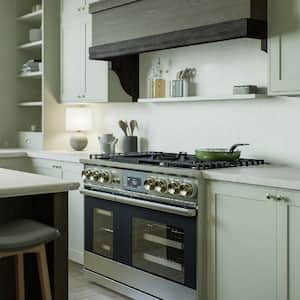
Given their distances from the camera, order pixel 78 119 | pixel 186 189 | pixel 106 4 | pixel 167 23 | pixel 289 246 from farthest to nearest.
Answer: pixel 78 119, pixel 106 4, pixel 167 23, pixel 186 189, pixel 289 246

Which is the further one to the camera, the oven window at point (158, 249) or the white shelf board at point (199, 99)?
the white shelf board at point (199, 99)

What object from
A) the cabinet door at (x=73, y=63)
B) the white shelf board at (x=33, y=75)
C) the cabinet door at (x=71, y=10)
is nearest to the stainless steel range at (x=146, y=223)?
the cabinet door at (x=73, y=63)

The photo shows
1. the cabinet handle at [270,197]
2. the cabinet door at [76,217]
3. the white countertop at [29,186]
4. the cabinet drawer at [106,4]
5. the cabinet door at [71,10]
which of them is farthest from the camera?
the cabinet door at [71,10]

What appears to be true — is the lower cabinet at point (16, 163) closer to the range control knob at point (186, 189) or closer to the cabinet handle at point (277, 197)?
the range control knob at point (186, 189)

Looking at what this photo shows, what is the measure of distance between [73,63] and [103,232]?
186cm

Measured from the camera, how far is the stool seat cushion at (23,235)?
2.57 metres

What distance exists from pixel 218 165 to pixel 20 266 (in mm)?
1398

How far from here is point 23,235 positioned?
2.65m

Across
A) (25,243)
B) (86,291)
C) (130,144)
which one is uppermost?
(130,144)

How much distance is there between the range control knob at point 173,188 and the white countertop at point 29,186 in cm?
74

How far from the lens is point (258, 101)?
3908 mm

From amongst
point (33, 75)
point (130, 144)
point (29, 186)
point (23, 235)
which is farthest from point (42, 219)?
point (33, 75)

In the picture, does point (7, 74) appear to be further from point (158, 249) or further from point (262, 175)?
point (262, 175)

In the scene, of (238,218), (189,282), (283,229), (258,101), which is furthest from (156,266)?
(258,101)
